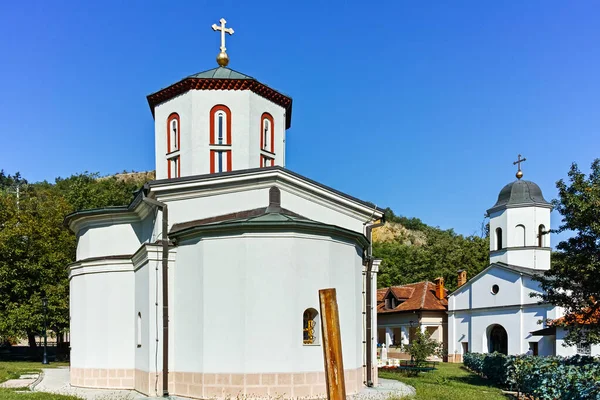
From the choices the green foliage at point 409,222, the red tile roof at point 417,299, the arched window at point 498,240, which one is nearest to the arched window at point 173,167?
the arched window at point 498,240

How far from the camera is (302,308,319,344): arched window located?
42.4ft

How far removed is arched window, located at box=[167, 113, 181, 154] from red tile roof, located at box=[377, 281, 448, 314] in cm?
2248

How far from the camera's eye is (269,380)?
488 inches

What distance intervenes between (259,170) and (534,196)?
20862 millimetres

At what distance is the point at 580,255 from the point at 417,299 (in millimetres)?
21969

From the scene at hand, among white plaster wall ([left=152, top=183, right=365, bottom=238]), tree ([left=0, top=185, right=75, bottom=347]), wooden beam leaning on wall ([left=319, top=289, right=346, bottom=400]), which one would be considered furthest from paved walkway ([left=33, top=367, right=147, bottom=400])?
wooden beam leaning on wall ([left=319, top=289, right=346, bottom=400])

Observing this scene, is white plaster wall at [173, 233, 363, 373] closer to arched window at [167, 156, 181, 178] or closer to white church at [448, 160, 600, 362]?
arched window at [167, 156, 181, 178]

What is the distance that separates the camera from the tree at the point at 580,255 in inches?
558

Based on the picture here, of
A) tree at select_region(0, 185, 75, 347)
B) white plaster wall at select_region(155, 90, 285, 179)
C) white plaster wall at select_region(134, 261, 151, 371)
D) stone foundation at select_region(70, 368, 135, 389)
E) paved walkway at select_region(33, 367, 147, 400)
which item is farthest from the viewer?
tree at select_region(0, 185, 75, 347)

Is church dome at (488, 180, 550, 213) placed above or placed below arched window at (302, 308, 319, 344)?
above

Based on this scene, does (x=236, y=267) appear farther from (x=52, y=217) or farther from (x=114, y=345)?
(x=52, y=217)

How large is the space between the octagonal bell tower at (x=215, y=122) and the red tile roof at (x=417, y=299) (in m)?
21.5

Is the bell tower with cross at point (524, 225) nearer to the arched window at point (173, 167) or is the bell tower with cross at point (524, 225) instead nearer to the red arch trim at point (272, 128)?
the red arch trim at point (272, 128)

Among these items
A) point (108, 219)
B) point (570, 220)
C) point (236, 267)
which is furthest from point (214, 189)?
point (570, 220)
